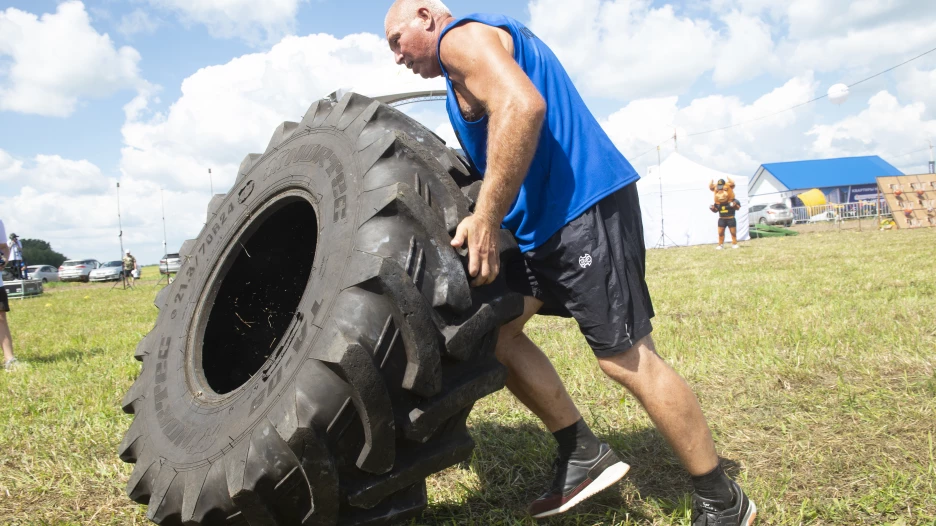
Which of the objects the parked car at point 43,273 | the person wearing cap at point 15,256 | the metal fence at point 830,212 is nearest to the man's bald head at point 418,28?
the person wearing cap at point 15,256

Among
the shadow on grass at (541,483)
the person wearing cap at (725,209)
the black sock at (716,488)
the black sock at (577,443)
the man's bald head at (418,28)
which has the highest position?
the person wearing cap at (725,209)

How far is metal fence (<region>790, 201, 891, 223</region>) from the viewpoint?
2827 centimetres

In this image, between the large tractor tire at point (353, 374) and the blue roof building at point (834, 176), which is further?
the blue roof building at point (834, 176)

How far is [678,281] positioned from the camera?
836 centimetres

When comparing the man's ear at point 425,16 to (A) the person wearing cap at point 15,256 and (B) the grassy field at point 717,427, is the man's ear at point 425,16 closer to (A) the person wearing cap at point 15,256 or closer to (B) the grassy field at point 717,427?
(B) the grassy field at point 717,427

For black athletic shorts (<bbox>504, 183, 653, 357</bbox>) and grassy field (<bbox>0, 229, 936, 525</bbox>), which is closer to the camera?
black athletic shorts (<bbox>504, 183, 653, 357</bbox>)

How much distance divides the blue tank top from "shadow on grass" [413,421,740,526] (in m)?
1.00

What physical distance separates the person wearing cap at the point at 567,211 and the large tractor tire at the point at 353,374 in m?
0.15

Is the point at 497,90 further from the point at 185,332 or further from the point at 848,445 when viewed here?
the point at 848,445

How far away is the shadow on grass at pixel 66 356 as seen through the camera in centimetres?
589

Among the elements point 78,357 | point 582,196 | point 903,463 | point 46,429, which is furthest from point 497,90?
point 78,357

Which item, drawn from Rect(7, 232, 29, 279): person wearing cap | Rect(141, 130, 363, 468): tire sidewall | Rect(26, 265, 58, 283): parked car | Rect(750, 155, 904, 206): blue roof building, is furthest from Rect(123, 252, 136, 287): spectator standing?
Rect(750, 155, 904, 206): blue roof building

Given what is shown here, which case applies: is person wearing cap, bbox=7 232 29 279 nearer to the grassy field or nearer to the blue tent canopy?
the grassy field

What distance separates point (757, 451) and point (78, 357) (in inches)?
221
